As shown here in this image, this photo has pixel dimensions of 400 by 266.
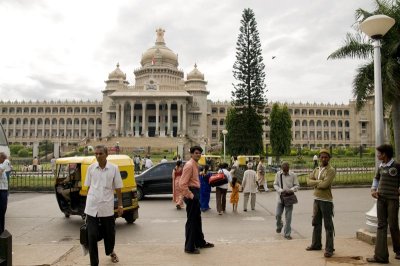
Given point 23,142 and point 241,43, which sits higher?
point 241,43

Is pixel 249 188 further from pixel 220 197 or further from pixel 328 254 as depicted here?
pixel 328 254

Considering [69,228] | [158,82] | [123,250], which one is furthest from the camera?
[158,82]

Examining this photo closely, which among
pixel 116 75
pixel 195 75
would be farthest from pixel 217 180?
pixel 116 75

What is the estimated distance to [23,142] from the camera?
271ft

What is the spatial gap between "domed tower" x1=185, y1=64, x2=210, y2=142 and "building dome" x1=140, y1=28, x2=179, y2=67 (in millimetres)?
6035

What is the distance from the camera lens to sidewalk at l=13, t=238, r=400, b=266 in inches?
223

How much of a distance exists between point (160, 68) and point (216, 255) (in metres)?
70.0

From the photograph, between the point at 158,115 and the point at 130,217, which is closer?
the point at 130,217

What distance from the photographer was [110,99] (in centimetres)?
7362

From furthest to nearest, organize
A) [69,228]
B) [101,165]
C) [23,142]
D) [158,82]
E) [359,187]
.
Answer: [23,142], [158,82], [359,187], [69,228], [101,165]

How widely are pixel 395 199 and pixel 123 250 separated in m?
4.13

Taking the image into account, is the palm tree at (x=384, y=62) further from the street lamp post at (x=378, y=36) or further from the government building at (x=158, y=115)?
the government building at (x=158, y=115)

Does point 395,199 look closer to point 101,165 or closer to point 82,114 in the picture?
point 101,165

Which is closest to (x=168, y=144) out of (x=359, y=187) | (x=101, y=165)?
(x=359, y=187)
